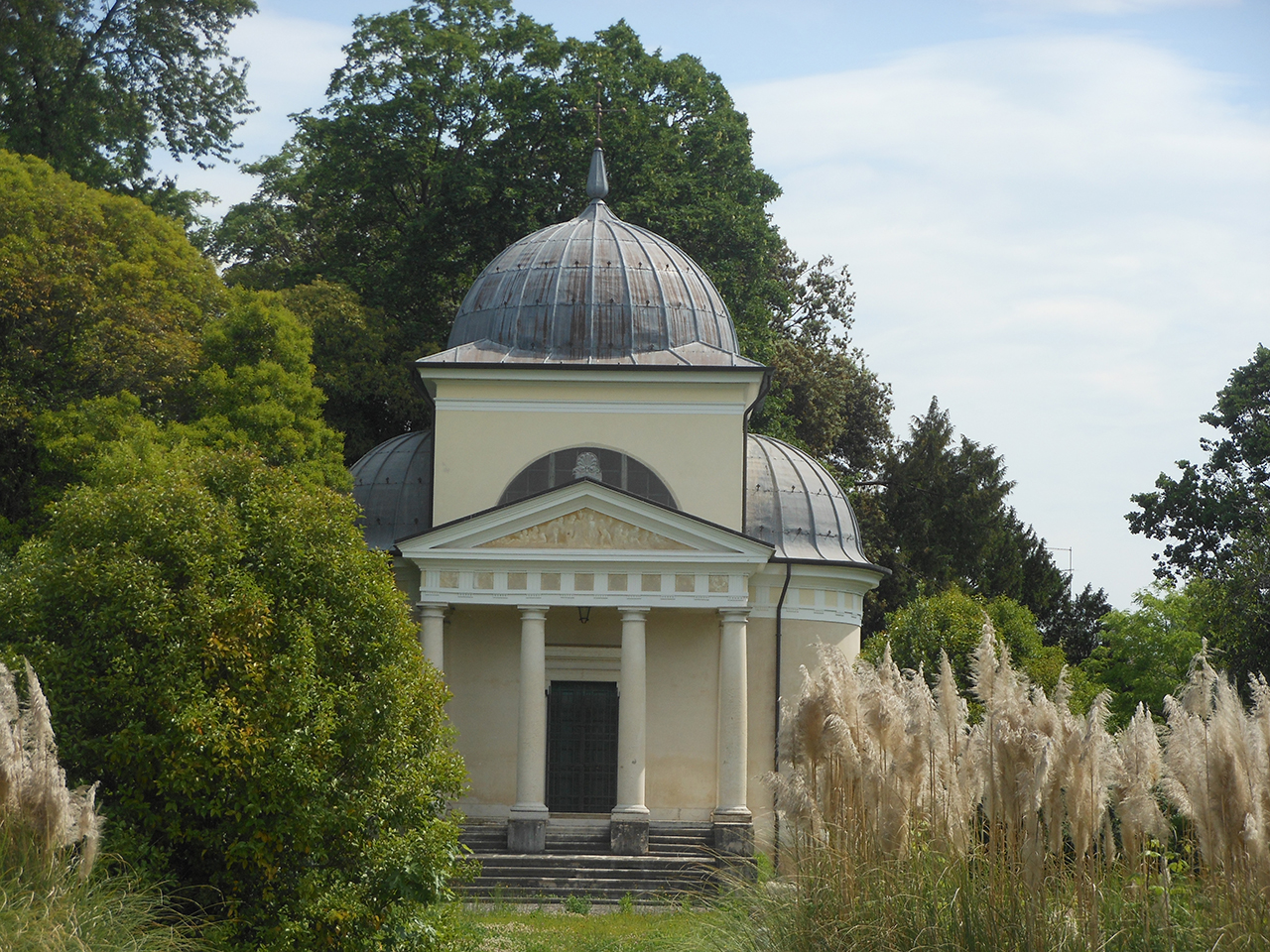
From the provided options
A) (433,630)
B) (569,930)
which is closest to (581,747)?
(433,630)

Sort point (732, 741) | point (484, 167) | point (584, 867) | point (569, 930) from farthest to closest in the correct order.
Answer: point (484, 167) → point (732, 741) → point (584, 867) → point (569, 930)

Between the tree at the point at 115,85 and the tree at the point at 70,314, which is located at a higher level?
the tree at the point at 115,85

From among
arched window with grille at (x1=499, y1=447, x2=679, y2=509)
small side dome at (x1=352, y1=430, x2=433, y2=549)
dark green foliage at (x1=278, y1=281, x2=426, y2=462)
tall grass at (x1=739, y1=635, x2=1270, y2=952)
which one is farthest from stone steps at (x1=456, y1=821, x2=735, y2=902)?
dark green foliage at (x1=278, y1=281, x2=426, y2=462)

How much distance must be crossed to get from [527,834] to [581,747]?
3176mm

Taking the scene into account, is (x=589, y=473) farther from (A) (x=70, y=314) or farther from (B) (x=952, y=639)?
(A) (x=70, y=314)

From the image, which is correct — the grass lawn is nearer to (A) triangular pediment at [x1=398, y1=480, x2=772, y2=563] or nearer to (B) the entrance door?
(B) the entrance door

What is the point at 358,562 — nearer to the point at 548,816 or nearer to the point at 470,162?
the point at 548,816

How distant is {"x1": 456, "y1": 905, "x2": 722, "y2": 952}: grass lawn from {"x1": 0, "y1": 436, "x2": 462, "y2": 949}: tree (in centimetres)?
174

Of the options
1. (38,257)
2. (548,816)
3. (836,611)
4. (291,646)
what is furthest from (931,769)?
(38,257)

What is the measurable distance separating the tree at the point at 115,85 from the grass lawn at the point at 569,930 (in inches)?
860

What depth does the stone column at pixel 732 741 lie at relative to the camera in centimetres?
2320

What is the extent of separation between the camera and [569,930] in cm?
1716

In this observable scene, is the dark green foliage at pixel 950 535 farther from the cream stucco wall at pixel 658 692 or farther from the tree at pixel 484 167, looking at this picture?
the cream stucco wall at pixel 658 692

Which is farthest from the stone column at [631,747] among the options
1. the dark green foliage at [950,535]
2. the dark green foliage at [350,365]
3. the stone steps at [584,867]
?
the dark green foliage at [950,535]
